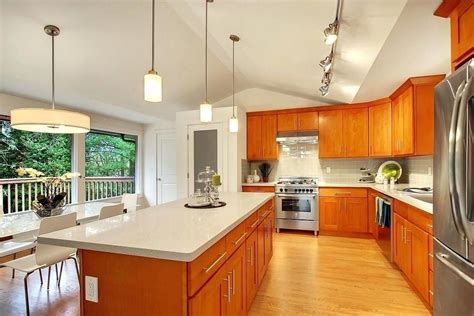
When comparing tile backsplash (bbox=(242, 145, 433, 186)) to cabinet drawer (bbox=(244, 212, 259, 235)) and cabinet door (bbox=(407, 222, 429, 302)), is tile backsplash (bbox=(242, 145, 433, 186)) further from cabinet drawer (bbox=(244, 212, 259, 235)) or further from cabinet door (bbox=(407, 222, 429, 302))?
cabinet drawer (bbox=(244, 212, 259, 235))

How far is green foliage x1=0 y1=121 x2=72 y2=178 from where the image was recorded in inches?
138

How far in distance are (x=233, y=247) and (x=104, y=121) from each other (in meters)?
4.57

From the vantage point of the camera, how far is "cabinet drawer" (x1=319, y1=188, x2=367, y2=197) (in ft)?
13.2

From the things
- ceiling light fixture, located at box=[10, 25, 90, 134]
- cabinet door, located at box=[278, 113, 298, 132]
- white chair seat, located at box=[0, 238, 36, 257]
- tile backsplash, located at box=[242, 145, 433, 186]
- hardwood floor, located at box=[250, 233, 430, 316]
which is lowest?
hardwood floor, located at box=[250, 233, 430, 316]

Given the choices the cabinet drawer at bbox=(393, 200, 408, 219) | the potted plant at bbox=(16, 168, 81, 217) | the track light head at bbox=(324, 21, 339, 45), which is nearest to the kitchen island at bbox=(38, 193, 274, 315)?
the potted plant at bbox=(16, 168, 81, 217)

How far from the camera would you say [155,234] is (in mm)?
1306

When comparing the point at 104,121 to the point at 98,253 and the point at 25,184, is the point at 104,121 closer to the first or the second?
the point at 25,184

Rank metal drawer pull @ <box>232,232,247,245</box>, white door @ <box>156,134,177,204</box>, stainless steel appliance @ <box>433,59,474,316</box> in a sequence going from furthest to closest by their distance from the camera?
white door @ <box>156,134,177,204</box> → metal drawer pull @ <box>232,232,247,245</box> → stainless steel appliance @ <box>433,59,474,316</box>

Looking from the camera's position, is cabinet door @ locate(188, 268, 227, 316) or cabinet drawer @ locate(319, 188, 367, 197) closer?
cabinet door @ locate(188, 268, 227, 316)

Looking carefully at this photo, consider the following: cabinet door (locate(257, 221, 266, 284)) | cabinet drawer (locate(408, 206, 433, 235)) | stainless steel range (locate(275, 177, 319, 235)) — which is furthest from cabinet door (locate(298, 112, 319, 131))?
cabinet door (locate(257, 221, 266, 284))

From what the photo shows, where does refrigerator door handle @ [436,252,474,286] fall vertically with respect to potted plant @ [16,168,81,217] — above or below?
below

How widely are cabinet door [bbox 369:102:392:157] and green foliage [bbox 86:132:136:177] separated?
5208 millimetres

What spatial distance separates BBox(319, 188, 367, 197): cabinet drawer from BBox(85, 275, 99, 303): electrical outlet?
12.3 feet

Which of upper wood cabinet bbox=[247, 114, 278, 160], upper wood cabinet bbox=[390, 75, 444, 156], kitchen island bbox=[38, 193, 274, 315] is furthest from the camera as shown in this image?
upper wood cabinet bbox=[247, 114, 278, 160]
